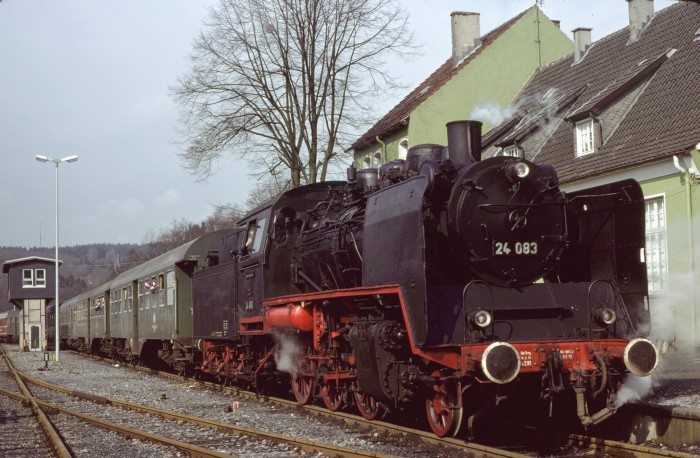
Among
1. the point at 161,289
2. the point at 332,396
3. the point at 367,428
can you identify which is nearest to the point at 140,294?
the point at 161,289

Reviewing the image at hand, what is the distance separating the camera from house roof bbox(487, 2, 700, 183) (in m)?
19.5

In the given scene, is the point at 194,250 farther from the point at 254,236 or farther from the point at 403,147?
the point at 403,147

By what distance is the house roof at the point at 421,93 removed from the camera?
32.6 metres

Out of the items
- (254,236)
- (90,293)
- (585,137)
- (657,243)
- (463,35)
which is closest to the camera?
(254,236)

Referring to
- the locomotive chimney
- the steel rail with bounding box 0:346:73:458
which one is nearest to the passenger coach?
the steel rail with bounding box 0:346:73:458

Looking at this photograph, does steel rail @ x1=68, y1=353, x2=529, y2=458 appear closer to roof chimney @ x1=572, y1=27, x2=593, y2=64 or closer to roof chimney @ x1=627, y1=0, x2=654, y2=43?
roof chimney @ x1=627, y1=0, x2=654, y2=43

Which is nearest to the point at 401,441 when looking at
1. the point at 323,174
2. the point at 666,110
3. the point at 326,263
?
the point at 326,263

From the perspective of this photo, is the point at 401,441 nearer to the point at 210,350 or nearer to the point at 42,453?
the point at 42,453

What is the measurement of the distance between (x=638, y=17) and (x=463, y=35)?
427 inches

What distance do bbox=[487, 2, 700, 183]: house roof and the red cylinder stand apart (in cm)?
942

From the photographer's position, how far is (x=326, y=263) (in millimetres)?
12609

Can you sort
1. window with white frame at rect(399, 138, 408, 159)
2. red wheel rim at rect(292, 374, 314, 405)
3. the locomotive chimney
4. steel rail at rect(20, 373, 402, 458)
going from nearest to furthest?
1. steel rail at rect(20, 373, 402, 458)
2. the locomotive chimney
3. red wheel rim at rect(292, 374, 314, 405)
4. window with white frame at rect(399, 138, 408, 159)

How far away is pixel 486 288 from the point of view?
30.2 feet

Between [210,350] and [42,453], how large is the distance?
823cm
